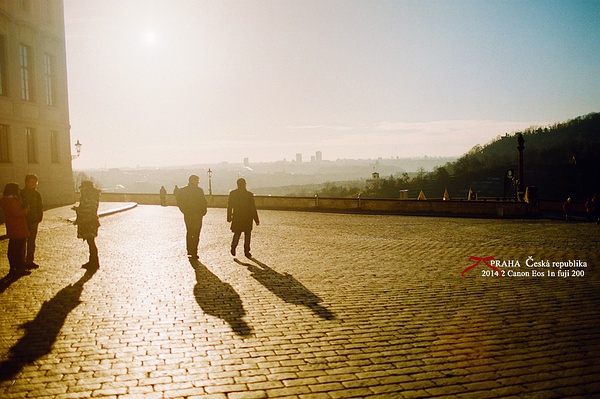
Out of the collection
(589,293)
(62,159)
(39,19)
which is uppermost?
(39,19)

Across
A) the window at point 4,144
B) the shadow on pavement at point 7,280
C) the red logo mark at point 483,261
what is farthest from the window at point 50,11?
the red logo mark at point 483,261

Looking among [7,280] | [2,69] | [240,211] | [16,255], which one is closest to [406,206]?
[240,211]

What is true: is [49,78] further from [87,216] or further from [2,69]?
[87,216]

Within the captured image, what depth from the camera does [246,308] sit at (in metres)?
6.27

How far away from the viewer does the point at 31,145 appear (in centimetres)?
2714

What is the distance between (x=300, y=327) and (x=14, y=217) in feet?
19.1

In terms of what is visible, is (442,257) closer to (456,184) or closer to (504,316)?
(504,316)

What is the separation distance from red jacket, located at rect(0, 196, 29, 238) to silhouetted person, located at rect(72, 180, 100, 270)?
2.88 feet

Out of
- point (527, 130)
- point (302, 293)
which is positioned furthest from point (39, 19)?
point (527, 130)

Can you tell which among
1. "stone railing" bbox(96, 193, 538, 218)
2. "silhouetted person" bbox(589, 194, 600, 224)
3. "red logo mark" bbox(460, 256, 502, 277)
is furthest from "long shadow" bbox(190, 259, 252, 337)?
"silhouetted person" bbox(589, 194, 600, 224)

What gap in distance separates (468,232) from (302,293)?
33.7ft

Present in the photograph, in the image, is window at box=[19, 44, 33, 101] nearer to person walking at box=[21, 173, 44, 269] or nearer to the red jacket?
person walking at box=[21, 173, 44, 269]

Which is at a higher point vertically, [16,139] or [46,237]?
[16,139]

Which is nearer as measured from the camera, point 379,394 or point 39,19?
point 379,394
